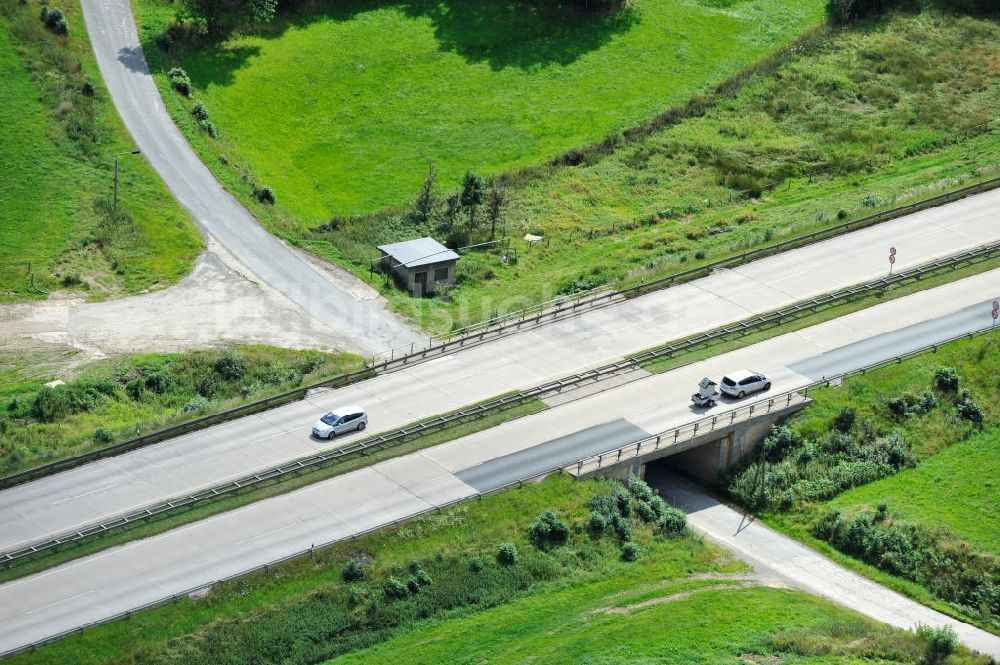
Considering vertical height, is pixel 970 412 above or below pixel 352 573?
above

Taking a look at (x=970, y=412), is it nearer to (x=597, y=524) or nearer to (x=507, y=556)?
(x=597, y=524)

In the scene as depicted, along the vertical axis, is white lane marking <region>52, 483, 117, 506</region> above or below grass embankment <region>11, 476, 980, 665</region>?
above

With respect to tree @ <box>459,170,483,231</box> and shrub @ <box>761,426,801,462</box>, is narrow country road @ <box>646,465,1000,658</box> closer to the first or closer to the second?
shrub @ <box>761,426,801,462</box>

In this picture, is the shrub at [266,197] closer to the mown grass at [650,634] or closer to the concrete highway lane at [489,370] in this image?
the concrete highway lane at [489,370]

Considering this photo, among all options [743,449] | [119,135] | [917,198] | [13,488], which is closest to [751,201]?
[917,198]

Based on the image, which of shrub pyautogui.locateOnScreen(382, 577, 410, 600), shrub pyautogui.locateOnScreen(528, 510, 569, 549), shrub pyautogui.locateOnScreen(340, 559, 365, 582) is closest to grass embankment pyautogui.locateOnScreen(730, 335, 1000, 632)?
shrub pyautogui.locateOnScreen(528, 510, 569, 549)

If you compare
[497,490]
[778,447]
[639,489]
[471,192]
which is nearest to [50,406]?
[497,490]

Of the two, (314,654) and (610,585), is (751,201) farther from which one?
(314,654)
